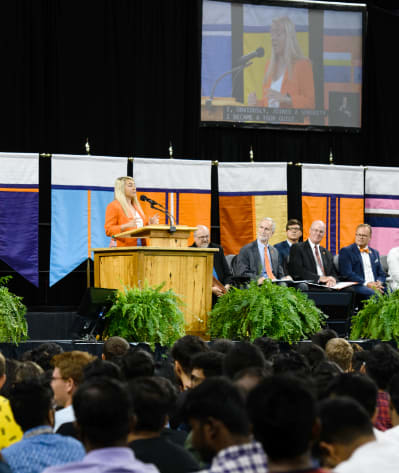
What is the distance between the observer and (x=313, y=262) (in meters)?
8.59

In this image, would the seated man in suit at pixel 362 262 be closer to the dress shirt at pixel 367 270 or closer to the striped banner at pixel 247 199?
the dress shirt at pixel 367 270

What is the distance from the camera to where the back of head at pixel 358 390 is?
2490 millimetres

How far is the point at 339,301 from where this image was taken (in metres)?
7.52

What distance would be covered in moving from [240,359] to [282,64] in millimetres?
7997

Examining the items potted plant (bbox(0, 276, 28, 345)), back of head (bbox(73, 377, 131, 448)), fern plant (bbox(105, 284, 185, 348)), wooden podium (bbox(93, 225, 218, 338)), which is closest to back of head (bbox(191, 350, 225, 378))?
back of head (bbox(73, 377, 131, 448))

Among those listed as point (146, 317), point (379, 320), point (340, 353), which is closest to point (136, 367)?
point (340, 353)

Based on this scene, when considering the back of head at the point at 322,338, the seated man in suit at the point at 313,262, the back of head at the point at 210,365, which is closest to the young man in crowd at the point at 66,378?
the back of head at the point at 210,365

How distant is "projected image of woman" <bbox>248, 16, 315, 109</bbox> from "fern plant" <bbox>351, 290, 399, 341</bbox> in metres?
4.44

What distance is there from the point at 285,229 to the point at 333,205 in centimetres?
81

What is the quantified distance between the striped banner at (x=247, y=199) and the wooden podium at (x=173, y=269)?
9.87 feet

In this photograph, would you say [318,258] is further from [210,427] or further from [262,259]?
[210,427]

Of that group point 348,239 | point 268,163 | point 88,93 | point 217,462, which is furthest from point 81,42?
point 217,462

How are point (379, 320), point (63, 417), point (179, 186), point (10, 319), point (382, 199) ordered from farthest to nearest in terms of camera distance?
1. point (382, 199)
2. point (179, 186)
3. point (379, 320)
4. point (10, 319)
5. point (63, 417)

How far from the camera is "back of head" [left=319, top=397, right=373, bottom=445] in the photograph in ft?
6.55
